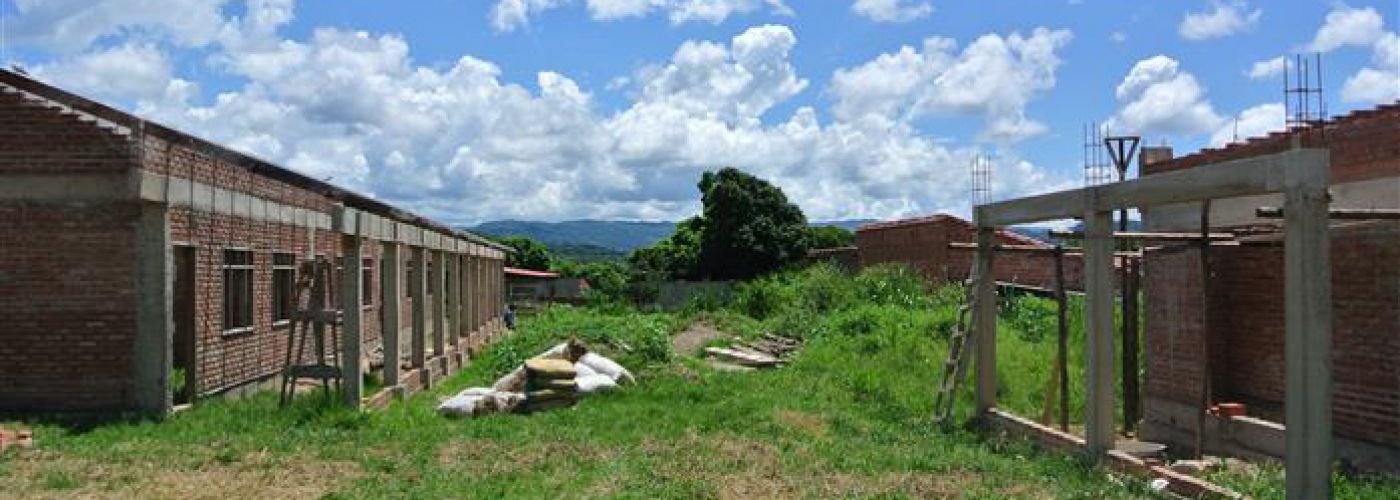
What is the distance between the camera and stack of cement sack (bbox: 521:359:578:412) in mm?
14680

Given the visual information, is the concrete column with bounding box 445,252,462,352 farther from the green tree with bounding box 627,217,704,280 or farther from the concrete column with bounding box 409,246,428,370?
the green tree with bounding box 627,217,704,280

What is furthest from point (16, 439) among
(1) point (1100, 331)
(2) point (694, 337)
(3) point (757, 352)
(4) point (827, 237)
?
(4) point (827, 237)

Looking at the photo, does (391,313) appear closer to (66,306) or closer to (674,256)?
(66,306)

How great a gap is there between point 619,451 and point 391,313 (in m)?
5.19

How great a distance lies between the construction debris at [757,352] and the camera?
22094 mm

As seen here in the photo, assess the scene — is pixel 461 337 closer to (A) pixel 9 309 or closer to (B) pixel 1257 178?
(A) pixel 9 309

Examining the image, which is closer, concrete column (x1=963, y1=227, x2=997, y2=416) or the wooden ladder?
concrete column (x1=963, y1=227, x2=997, y2=416)

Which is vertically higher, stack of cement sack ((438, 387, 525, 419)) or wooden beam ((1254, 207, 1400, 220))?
wooden beam ((1254, 207, 1400, 220))

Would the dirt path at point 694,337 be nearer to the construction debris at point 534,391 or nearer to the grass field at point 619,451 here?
the grass field at point 619,451

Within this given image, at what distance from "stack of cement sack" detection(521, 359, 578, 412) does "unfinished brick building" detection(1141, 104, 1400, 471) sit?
272 inches

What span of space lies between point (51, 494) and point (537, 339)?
14.3 metres

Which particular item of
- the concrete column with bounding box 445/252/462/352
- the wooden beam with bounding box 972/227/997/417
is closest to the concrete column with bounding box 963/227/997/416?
the wooden beam with bounding box 972/227/997/417

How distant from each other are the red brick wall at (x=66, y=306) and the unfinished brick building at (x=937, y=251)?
74.4ft

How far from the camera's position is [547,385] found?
1480cm
